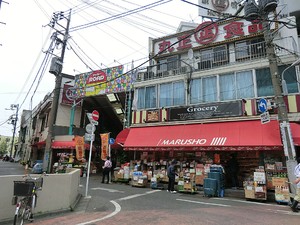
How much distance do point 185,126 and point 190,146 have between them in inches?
84.9

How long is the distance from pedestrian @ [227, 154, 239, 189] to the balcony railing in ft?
20.1

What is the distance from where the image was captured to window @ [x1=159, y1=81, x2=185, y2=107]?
642 inches

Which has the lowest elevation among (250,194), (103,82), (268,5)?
(250,194)

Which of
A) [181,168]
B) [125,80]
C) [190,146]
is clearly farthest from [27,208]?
[125,80]

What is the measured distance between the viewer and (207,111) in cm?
1461

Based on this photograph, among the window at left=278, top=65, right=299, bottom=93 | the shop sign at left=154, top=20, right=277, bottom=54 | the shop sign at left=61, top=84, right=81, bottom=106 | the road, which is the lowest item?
the road

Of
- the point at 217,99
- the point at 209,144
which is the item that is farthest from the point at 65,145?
the point at 217,99

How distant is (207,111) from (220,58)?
452 cm

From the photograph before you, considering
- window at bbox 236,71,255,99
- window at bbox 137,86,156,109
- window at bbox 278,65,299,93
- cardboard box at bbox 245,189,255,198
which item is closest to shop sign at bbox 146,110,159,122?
window at bbox 137,86,156,109

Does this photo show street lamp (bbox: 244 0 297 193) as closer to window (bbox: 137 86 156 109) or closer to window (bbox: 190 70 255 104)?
window (bbox: 190 70 255 104)

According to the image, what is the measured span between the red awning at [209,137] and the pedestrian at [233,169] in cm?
189

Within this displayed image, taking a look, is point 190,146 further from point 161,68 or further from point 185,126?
point 161,68

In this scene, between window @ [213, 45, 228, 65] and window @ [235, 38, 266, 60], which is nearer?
window @ [235, 38, 266, 60]

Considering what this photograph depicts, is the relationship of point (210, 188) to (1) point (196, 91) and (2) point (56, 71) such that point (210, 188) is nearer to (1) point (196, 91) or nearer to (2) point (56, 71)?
(1) point (196, 91)
